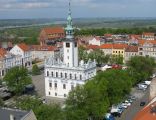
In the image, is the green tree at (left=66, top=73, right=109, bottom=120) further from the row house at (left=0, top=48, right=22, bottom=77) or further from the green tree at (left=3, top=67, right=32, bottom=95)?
the row house at (left=0, top=48, right=22, bottom=77)

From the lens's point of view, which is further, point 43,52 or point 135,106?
point 43,52

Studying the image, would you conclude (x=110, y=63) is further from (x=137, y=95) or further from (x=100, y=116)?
(x=100, y=116)

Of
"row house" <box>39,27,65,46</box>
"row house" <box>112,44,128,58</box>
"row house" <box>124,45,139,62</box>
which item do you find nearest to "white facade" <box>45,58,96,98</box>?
"row house" <box>124,45,139,62</box>

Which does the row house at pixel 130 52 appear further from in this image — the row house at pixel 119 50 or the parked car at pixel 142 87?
the parked car at pixel 142 87

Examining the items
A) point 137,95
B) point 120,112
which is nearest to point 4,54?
point 137,95

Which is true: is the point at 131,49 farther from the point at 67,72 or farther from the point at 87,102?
the point at 87,102

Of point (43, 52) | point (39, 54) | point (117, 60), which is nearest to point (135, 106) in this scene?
point (117, 60)
